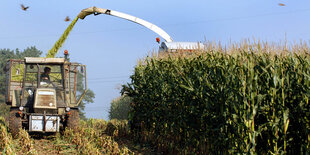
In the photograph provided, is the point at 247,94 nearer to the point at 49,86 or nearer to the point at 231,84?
the point at 231,84

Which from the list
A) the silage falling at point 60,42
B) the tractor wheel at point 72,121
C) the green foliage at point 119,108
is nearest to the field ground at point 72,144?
the tractor wheel at point 72,121

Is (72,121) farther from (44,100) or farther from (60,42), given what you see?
(60,42)

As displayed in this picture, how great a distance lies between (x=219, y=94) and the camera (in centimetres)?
738

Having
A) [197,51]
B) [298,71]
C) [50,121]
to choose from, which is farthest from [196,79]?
[50,121]

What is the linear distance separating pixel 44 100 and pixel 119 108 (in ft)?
52.2

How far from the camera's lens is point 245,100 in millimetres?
6734

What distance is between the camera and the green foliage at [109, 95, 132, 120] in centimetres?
2719

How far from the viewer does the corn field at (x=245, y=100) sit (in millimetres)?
6742

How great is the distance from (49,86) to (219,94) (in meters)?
7.10

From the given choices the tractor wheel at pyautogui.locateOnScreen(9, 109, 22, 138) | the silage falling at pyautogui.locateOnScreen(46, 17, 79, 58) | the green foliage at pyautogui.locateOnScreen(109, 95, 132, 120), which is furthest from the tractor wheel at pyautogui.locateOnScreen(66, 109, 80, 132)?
the green foliage at pyautogui.locateOnScreen(109, 95, 132, 120)

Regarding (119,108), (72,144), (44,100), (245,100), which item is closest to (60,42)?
(44,100)

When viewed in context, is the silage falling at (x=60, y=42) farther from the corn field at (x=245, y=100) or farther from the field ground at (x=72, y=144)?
the corn field at (x=245, y=100)

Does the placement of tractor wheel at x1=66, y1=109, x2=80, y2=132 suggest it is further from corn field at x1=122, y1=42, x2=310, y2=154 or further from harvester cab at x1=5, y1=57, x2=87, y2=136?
corn field at x1=122, y1=42, x2=310, y2=154

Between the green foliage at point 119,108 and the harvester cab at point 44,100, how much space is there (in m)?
13.8
